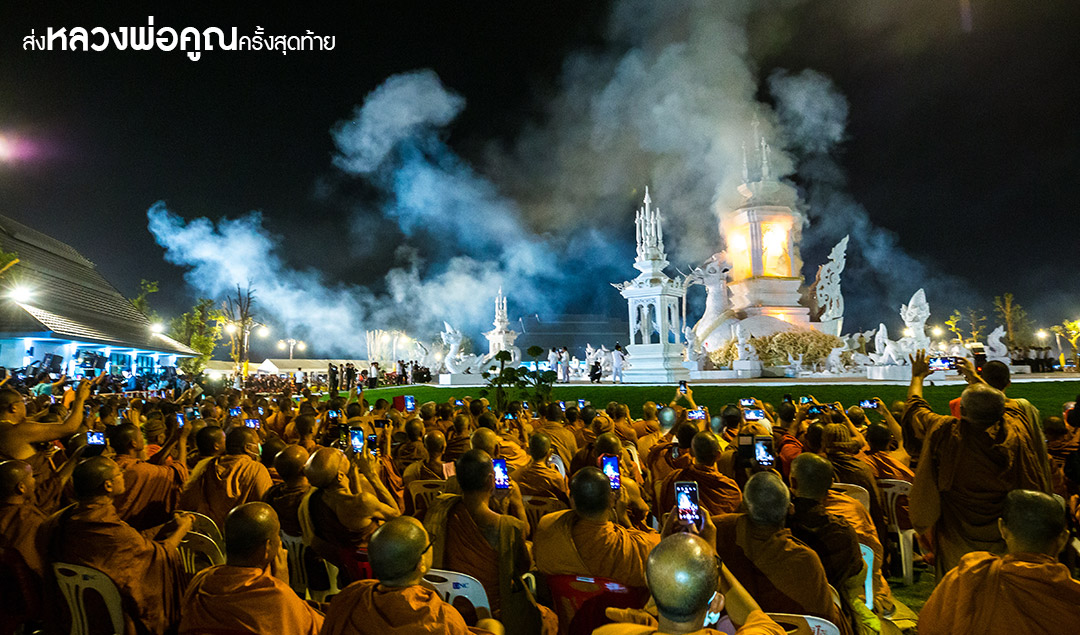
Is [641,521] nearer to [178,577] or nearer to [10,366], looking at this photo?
[178,577]

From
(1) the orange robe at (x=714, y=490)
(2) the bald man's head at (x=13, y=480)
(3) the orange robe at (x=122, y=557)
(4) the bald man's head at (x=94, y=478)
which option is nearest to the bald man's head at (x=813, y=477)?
(1) the orange robe at (x=714, y=490)

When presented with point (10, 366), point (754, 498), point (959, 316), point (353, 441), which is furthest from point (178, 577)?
point (959, 316)

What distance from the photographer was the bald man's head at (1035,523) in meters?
2.71

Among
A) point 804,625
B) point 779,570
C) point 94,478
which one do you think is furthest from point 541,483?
point 94,478

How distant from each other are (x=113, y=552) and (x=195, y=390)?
11571mm

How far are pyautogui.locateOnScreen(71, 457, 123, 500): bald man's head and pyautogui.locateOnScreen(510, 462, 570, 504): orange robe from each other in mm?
2917

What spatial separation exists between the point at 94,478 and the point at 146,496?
190cm

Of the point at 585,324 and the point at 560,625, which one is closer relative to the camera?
the point at 560,625

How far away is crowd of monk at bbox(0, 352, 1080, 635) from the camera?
2.57 m

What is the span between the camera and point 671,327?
32.2 meters

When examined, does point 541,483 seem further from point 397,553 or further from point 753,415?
point 753,415

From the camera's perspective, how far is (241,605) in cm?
267

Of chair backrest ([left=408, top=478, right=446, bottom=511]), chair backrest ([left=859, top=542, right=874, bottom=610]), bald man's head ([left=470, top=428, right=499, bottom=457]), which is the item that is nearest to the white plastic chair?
chair backrest ([left=859, top=542, right=874, bottom=610])

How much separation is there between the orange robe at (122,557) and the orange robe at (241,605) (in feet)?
3.70
